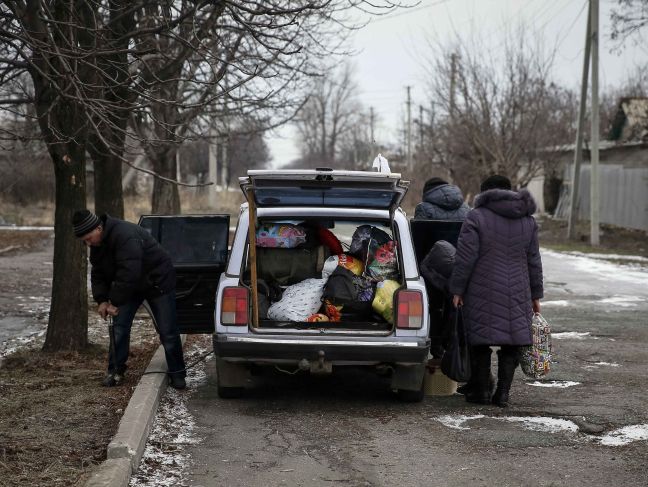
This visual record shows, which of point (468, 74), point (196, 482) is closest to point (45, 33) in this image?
point (196, 482)

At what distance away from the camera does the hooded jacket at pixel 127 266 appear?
7938 mm

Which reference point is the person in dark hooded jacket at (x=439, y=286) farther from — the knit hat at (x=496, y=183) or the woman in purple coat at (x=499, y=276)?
the knit hat at (x=496, y=183)

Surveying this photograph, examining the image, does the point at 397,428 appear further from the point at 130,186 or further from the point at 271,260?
the point at 130,186

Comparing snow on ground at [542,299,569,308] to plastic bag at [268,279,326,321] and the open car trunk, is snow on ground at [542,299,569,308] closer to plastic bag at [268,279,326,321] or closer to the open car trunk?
the open car trunk

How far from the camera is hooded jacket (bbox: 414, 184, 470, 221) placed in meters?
9.62

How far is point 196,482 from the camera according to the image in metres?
5.72

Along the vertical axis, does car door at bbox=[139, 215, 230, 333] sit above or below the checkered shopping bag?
above

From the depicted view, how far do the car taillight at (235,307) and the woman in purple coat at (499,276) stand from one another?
1595mm

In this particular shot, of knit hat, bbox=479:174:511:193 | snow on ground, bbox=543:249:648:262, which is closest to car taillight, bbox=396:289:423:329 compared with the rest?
knit hat, bbox=479:174:511:193

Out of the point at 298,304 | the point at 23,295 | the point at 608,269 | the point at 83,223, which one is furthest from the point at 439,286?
the point at 608,269

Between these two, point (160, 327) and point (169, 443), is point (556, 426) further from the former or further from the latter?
point (160, 327)

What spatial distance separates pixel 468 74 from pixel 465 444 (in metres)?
30.5

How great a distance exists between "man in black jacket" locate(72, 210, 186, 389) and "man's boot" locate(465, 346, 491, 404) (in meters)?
2.41

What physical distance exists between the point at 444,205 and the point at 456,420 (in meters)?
2.78
